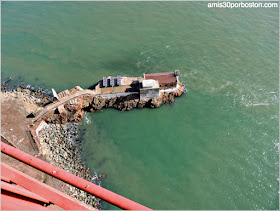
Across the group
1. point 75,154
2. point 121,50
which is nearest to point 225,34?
point 121,50

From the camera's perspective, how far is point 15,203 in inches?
464

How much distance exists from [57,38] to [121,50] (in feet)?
65.2

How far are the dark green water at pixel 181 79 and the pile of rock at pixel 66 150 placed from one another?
1956mm

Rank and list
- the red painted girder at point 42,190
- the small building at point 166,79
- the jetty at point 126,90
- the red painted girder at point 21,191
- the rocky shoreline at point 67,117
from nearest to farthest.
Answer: the red painted girder at point 21,191
the red painted girder at point 42,190
the rocky shoreline at point 67,117
the jetty at point 126,90
the small building at point 166,79

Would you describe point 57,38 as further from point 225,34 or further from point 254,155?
point 254,155

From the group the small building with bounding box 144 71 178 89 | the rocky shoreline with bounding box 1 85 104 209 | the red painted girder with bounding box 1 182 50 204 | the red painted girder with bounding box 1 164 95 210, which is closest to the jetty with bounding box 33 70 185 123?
the small building with bounding box 144 71 178 89

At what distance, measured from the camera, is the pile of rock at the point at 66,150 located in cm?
3429

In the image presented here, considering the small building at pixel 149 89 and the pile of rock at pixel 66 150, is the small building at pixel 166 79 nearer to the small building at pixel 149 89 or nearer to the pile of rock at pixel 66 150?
the small building at pixel 149 89

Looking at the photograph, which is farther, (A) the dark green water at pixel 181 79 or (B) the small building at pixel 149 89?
(B) the small building at pixel 149 89

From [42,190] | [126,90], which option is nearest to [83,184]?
[42,190]

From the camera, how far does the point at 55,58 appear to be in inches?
2147

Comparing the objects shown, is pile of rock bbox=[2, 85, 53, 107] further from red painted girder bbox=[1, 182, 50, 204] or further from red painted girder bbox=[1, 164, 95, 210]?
red painted girder bbox=[1, 182, 50, 204]

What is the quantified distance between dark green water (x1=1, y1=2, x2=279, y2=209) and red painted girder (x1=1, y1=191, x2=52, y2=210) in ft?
73.7

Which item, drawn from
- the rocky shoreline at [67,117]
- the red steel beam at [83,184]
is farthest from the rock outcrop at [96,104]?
the red steel beam at [83,184]
